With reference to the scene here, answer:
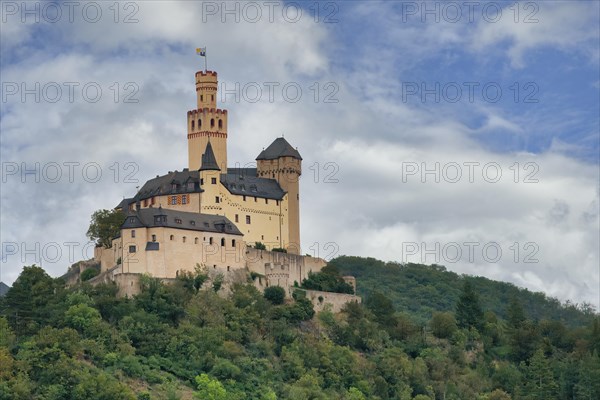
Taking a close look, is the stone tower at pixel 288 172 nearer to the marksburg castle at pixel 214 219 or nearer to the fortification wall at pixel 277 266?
the marksburg castle at pixel 214 219

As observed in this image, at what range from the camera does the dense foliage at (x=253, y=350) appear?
95375mm

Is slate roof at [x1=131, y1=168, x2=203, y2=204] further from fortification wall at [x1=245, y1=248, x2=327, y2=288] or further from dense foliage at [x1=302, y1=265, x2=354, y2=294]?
dense foliage at [x1=302, y1=265, x2=354, y2=294]

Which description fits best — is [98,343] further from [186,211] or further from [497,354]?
[497,354]

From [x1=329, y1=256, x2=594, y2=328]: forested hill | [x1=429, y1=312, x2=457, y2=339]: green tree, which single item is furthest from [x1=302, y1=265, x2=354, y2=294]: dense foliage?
[x1=329, y1=256, x2=594, y2=328]: forested hill

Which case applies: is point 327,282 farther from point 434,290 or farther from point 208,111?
point 434,290

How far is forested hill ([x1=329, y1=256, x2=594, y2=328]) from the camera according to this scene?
157 m

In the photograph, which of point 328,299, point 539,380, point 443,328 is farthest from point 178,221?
point 539,380

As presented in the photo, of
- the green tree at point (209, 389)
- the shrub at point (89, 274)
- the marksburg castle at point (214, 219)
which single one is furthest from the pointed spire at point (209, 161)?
the green tree at point (209, 389)

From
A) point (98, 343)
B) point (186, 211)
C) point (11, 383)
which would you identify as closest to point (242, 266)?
point (186, 211)

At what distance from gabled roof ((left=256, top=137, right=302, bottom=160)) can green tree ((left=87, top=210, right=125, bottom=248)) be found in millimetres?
12374

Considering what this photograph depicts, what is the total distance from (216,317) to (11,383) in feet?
53.2

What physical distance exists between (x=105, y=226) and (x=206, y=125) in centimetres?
1059

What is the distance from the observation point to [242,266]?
108 metres

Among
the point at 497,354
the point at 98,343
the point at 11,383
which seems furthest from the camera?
the point at 497,354
